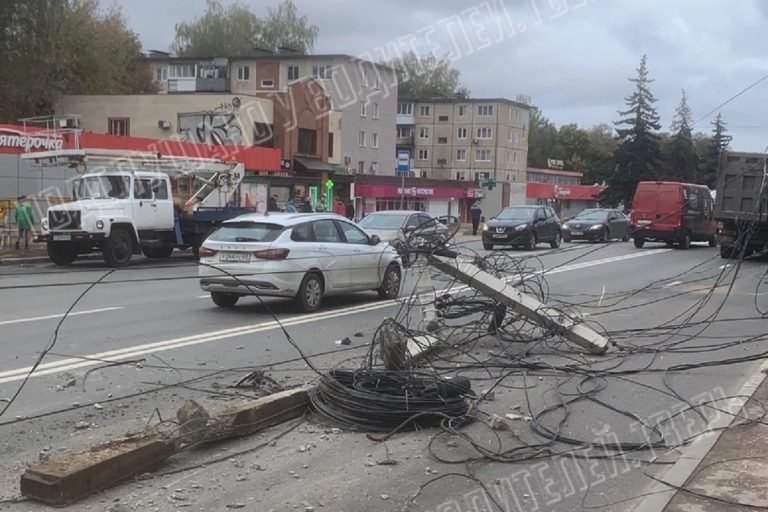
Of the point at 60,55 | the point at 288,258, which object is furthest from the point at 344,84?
the point at 288,258

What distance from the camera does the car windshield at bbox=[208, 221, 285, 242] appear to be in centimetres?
1251

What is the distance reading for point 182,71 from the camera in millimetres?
75375

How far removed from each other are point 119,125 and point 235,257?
4387 cm

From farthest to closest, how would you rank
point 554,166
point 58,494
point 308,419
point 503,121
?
point 554,166 < point 503,121 < point 308,419 < point 58,494

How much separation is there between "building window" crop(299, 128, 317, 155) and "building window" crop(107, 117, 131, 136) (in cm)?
1128

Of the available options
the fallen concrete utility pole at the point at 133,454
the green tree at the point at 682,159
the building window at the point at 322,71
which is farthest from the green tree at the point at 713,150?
the fallen concrete utility pole at the point at 133,454

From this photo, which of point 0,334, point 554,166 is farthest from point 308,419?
point 554,166

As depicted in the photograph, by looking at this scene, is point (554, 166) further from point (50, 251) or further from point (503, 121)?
point (50, 251)

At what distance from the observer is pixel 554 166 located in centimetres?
11262

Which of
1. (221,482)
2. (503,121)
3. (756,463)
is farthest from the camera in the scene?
Result: (503,121)

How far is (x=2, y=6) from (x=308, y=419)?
35.4 meters

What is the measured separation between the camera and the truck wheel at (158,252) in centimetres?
2302

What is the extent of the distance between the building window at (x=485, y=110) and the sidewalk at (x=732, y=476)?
8903cm

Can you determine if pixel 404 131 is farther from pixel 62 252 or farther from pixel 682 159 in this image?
pixel 62 252
